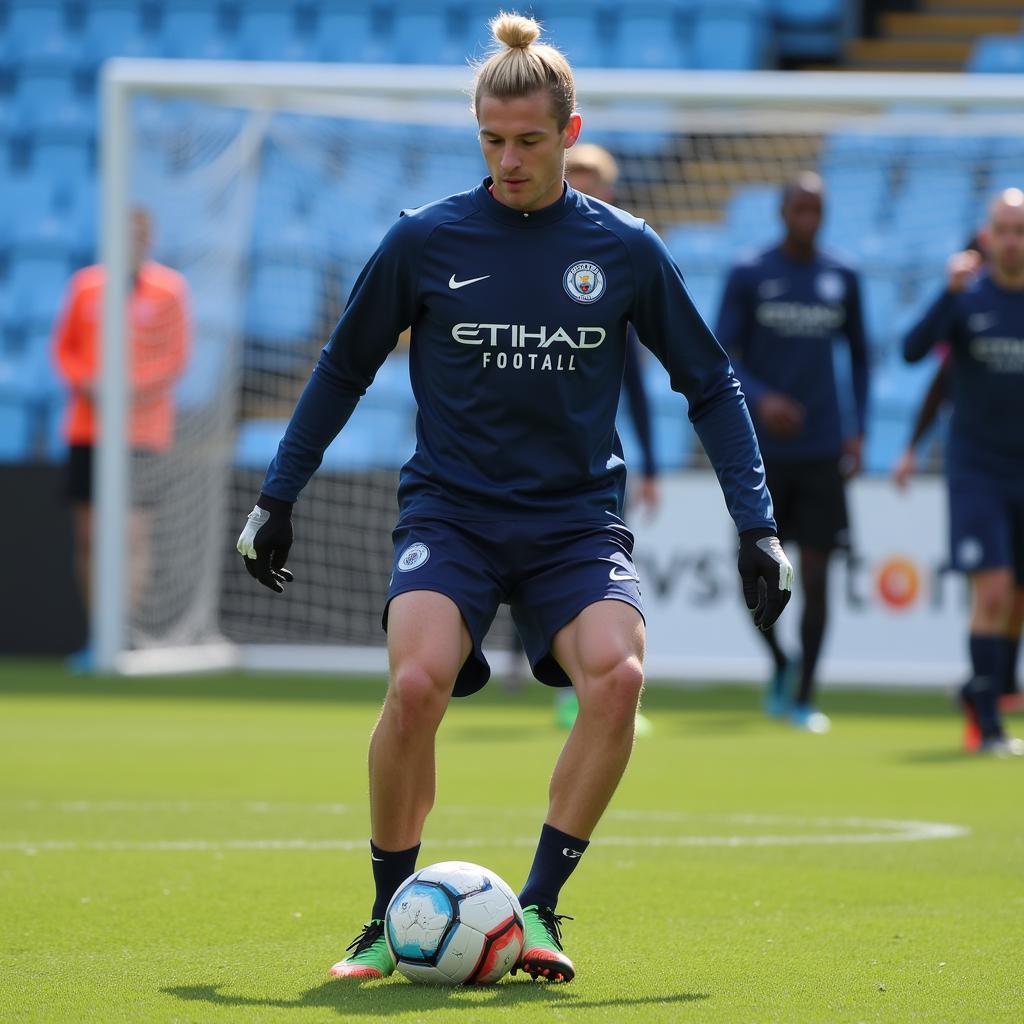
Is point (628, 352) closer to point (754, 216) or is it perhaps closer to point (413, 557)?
point (413, 557)

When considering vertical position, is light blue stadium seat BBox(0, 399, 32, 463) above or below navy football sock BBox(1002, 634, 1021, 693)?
above

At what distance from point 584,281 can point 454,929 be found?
1.33m

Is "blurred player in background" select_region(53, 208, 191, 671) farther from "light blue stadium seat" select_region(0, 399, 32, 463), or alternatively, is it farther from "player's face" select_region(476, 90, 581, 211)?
"player's face" select_region(476, 90, 581, 211)

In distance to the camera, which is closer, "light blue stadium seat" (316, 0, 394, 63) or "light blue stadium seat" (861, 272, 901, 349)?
"light blue stadium seat" (861, 272, 901, 349)

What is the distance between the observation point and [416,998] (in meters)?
3.58

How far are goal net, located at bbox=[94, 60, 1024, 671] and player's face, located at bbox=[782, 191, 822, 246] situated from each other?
2.13 metres

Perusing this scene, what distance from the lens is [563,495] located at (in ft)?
13.4

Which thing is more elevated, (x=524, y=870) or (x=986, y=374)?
(x=986, y=374)

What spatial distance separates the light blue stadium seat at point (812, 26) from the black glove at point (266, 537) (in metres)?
12.7

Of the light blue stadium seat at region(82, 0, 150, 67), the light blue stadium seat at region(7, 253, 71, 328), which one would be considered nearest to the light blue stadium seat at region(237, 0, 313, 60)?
the light blue stadium seat at region(82, 0, 150, 67)

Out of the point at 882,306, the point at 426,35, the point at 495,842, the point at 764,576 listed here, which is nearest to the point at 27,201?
the point at 426,35

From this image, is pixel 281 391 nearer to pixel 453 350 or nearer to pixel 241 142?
pixel 241 142

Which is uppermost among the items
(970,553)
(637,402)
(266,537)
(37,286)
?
(37,286)

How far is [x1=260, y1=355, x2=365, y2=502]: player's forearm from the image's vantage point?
4.09 metres
